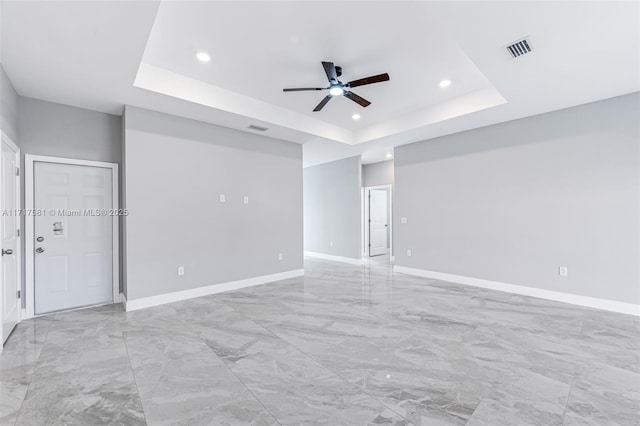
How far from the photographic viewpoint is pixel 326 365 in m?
2.39

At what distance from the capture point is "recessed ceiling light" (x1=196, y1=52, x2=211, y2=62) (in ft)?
10.2

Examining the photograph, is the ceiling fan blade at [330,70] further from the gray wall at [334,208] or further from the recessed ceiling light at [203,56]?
the gray wall at [334,208]

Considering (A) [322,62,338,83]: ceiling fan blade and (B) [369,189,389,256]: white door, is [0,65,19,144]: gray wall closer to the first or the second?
(A) [322,62,338,83]: ceiling fan blade

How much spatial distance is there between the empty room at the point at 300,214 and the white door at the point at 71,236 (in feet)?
0.08

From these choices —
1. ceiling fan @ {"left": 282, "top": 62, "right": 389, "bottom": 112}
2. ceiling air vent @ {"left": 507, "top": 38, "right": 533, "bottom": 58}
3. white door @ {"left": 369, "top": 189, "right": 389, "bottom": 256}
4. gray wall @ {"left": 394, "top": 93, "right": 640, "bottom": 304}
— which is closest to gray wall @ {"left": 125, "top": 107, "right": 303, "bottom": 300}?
ceiling fan @ {"left": 282, "top": 62, "right": 389, "bottom": 112}

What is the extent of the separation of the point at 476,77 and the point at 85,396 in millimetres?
5064

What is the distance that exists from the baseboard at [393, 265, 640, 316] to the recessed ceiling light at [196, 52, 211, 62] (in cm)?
507

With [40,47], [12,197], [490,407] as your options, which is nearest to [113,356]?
[12,197]

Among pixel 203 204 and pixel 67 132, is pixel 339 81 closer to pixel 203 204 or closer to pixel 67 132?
pixel 203 204

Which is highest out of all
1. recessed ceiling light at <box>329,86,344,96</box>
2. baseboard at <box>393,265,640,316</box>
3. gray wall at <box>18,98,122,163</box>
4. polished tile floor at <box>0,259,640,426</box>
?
recessed ceiling light at <box>329,86,344,96</box>

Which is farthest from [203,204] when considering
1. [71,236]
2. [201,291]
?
[71,236]

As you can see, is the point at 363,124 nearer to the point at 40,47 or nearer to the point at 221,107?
the point at 221,107

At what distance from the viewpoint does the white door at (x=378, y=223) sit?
27.0 feet

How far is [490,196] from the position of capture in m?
4.80
